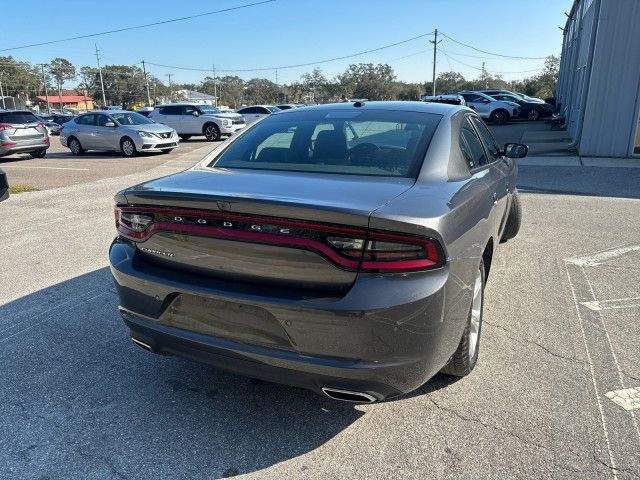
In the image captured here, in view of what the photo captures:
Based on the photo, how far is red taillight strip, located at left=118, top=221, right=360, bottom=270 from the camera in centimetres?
211

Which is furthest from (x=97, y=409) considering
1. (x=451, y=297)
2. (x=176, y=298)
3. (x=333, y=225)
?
(x=451, y=297)

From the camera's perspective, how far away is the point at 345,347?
2119mm

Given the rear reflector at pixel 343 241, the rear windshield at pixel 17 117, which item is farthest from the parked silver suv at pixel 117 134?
the rear reflector at pixel 343 241

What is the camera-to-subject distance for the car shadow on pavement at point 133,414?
92.0 inches

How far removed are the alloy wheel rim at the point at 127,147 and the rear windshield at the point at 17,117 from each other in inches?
107

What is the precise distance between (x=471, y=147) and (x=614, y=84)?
11353mm

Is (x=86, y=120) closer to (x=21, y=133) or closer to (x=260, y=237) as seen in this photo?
(x=21, y=133)

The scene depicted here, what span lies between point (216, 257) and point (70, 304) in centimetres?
244

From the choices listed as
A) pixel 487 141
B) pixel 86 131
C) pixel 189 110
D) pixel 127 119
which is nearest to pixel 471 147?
pixel 487 141

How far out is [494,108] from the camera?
27594 mm

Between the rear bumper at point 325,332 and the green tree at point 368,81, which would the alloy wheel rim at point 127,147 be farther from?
the green tree at point 368,81

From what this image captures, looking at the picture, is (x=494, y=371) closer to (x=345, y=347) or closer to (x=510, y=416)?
(x=510, y=416)

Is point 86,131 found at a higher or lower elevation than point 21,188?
higher

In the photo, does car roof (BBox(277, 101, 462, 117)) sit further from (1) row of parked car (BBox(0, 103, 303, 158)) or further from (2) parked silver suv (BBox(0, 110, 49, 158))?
(2) parked silver suv (BBox(0, 110, 49, 158))
